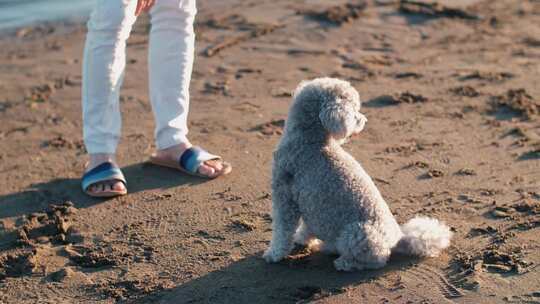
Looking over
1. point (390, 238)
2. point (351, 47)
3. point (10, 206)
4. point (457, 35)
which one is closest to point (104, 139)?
point (10, 206)

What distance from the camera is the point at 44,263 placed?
439 centimetres

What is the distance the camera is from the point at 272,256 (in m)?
4.17

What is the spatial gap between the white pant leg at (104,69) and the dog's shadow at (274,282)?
1.44m

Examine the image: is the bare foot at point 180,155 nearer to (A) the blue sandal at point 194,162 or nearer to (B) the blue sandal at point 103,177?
(A) the blue sandal at point 194,162

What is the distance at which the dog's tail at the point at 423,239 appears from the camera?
407cm

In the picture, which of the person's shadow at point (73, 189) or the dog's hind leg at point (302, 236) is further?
the person's shadow at point (73, 189)

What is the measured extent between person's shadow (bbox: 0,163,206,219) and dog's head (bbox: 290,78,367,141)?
1540 mm

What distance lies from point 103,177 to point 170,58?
2.86ft

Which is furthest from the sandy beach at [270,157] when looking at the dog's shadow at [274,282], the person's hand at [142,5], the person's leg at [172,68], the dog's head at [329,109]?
the person's hand at [142,5]

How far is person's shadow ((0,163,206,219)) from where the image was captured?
5113 mm

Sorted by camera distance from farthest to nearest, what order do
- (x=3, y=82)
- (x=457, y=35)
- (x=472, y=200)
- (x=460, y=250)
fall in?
(x=457, y=35), (x=3, y=82), (x=472, y=200), (x=460, y=250)

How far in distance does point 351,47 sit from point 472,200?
3.24m

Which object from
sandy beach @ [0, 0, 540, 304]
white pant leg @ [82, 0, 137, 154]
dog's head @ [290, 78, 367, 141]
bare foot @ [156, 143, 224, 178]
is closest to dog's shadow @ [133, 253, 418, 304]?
sandy beach @ [0, 0, 540, 304]

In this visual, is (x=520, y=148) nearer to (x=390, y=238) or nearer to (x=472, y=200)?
(x=472, y=200)
